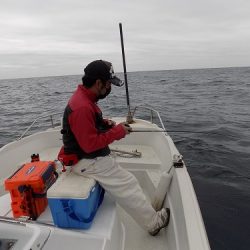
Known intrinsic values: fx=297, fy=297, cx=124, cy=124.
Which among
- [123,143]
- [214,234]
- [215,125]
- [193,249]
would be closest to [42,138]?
[123,143]

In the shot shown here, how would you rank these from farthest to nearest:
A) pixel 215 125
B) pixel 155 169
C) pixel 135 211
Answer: pixel 215 125 → pixel 155 169 → pixel 135 211

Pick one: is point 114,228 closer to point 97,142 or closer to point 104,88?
point 97,142

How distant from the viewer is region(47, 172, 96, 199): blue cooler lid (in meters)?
2.90

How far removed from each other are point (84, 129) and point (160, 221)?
58.9 inches

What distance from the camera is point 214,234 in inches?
190

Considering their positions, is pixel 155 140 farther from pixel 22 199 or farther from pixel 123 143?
pixel 22 199

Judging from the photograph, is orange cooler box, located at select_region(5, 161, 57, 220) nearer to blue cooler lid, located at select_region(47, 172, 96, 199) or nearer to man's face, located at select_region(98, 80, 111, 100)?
blue cooler lid, located at select_region(47, 172, 96, 199)

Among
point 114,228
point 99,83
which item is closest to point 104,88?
point 99,83

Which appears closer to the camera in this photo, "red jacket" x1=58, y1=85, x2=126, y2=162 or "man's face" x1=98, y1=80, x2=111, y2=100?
"red jacket" x1=58, y1=85, x2=126, y2=162

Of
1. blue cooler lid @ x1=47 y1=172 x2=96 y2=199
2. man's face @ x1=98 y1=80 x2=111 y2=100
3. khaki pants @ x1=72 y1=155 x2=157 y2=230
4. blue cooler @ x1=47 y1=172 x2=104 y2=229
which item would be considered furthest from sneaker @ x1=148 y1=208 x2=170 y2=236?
man's face @ x1=98 y1=80 x2=111 y2=100

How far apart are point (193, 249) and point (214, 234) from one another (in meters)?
2.61

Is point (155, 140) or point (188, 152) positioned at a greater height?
point (155, 140)

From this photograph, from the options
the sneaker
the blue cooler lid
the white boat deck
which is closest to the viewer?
the blue cooler lid

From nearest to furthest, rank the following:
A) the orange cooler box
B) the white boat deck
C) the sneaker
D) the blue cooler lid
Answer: the blue cooler lid
the white boat deck
the orange cooler box
the sneaker
